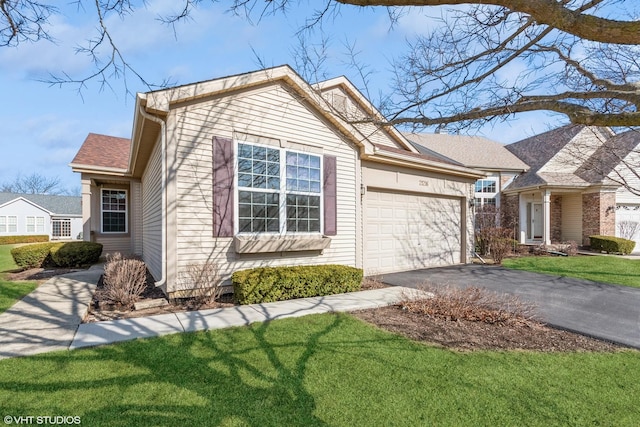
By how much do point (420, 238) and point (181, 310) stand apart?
746 cm

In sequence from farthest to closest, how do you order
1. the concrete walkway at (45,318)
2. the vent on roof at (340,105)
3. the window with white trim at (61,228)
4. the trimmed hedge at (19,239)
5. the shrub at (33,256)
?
the window with white trim at (61,228) < the trimmed hedge at (19,239) < the shrub at (33,256) < the vent on roof at (340,105) < the concrete walkway at (45,318)

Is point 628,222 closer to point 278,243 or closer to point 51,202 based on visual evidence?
point 278,243

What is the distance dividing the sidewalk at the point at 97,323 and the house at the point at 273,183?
3.92 ft

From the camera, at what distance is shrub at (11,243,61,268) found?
10.7 metres

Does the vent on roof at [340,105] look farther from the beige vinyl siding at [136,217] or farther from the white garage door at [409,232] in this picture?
the beige vinyl siding at [136,217]

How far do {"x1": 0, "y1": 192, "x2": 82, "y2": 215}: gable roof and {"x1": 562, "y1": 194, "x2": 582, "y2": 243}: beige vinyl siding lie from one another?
46247 mm

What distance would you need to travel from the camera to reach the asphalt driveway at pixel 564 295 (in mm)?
5043

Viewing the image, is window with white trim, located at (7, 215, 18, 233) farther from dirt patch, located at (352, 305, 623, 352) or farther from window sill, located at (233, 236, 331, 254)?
dirt patch, located at (352, 305, 623, 352)

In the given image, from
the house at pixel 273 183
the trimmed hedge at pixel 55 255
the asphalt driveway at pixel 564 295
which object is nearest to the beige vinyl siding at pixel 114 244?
the trimmed hedge at pixel 55 255

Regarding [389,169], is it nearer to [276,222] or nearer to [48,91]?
[276,222]

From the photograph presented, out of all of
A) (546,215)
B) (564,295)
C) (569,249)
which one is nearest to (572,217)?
(546,215)

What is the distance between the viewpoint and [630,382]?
10.9 ft

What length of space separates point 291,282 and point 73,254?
8.71 metres

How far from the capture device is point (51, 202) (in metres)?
36.7
